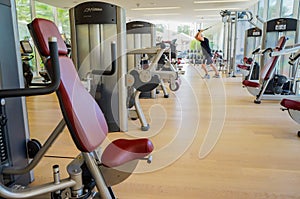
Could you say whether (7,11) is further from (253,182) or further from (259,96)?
(259,96)

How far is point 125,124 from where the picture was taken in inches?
118

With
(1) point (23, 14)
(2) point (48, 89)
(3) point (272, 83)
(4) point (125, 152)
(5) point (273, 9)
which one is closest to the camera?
(2) point (48, 89)

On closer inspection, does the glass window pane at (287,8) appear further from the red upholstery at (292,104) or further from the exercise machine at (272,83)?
the red upholstery at (292,104)

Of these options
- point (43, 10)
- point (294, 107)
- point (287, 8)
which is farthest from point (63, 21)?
point (294, 107)

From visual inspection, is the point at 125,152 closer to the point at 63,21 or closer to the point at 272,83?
the point at 272,83

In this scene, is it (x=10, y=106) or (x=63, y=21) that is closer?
(x=10, y=106)

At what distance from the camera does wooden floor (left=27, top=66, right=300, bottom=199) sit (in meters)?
1.77

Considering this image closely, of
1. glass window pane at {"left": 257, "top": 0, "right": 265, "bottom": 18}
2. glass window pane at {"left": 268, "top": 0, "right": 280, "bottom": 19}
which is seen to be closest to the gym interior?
glass window pane at {"left": 268, "top": 0, "right": 280, "bottom": 19}

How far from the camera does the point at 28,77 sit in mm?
5684

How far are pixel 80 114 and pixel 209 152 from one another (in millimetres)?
1615

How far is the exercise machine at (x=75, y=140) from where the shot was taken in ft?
3.40

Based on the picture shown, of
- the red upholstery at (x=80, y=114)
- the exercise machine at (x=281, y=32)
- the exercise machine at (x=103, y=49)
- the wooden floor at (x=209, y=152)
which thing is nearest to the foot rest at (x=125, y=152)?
the red upholstery at (x=80, y=114)

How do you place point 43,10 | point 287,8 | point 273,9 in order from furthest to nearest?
point 43,10, point 273,9, point 287,8

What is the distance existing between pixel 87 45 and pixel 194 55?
11.4 meters
